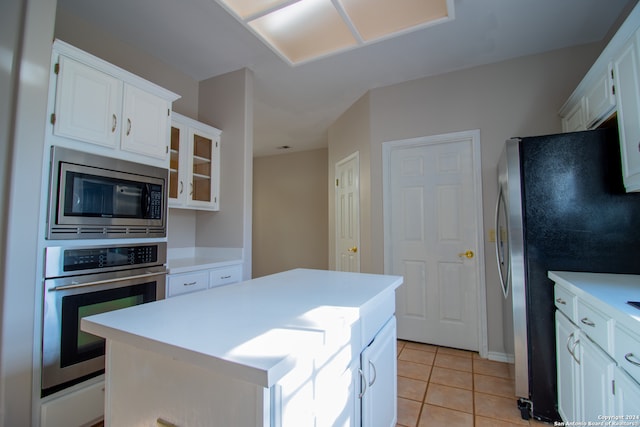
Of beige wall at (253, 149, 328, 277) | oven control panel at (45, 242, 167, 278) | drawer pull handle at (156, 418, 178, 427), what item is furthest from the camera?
beige wall at (253, 149, 328, 277)

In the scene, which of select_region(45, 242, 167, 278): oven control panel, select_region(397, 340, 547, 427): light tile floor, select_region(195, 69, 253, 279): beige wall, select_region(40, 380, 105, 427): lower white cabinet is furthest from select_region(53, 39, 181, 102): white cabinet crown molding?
select_region(397, 340, 547, 427): light tile floor

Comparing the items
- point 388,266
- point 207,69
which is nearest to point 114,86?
point 207,69

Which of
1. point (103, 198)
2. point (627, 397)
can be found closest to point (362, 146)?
point (103, 198)

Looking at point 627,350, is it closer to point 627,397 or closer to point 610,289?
point 627,397

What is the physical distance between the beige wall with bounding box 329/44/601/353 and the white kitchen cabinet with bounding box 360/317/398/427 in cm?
167

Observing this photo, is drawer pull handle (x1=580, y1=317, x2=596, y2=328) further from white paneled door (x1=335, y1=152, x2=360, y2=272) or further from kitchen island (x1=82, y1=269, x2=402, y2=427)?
Result: white paneled door (x1=335, y1=152, x2=360, y2=272)

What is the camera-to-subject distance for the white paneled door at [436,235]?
2.82 meters

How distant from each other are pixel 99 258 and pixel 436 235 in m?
2.74

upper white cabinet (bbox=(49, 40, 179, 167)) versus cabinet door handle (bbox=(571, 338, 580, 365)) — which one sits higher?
upper white cabinet (bbox=(49, 40, 179, 167))

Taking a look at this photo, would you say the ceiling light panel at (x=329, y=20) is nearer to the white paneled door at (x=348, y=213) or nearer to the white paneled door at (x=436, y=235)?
the white paneled door at (x=436, y=235)

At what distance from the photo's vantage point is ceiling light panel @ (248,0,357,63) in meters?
2.11

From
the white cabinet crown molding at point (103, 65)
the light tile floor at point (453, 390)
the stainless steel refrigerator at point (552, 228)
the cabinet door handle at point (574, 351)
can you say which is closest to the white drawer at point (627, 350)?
the cabinet door handle at point (574, 351)

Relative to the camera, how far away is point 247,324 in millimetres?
874

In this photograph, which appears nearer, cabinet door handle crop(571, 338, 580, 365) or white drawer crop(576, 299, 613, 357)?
white drawer crop(576, 299, 613, 357)
